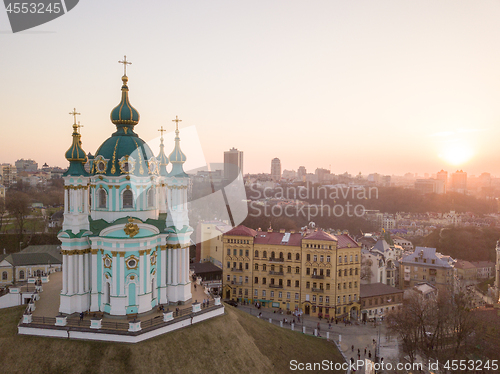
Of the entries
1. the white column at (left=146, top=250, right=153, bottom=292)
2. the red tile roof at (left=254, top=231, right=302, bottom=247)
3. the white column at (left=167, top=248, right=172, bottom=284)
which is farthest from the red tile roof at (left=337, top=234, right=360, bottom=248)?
the white column at (left=146, top=250, right=153, bottom=292)

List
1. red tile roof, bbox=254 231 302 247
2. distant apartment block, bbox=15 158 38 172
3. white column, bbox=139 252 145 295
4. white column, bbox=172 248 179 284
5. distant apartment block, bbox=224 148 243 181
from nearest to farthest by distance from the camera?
white column, bbox=139 252 145 295 → white column, bbox=172 248 179 284 → red tile roof, bbox=254 231 302 247 → distant apartment block, bbox=224 148 243 181 → distant apartment block, bbox=15 158 38 172

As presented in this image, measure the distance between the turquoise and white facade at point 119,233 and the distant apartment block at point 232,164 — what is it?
69258 mm

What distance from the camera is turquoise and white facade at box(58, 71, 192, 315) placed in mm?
20891

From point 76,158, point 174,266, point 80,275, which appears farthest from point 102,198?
point 174,266

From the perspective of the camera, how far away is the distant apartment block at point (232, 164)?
94062mm

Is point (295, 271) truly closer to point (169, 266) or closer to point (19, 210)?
point (169, 266)

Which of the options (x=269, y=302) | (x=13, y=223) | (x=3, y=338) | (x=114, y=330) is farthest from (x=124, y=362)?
(x=13, y=223)

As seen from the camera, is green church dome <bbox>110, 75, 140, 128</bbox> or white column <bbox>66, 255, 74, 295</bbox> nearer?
white column <bbox>66, 255, 74, 295</bbox>

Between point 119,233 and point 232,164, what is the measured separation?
249 feet

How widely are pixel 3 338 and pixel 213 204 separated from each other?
189 feet

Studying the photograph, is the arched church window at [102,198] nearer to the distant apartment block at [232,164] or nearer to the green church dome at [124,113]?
the green church dome at [124,113]

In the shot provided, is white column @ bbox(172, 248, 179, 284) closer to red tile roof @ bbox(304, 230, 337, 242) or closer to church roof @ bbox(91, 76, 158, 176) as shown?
church roof @ bbox(91, 76, 158, 176)

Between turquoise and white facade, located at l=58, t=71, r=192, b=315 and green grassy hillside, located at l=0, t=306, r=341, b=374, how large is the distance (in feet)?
8.96

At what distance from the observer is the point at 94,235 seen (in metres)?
21.4
